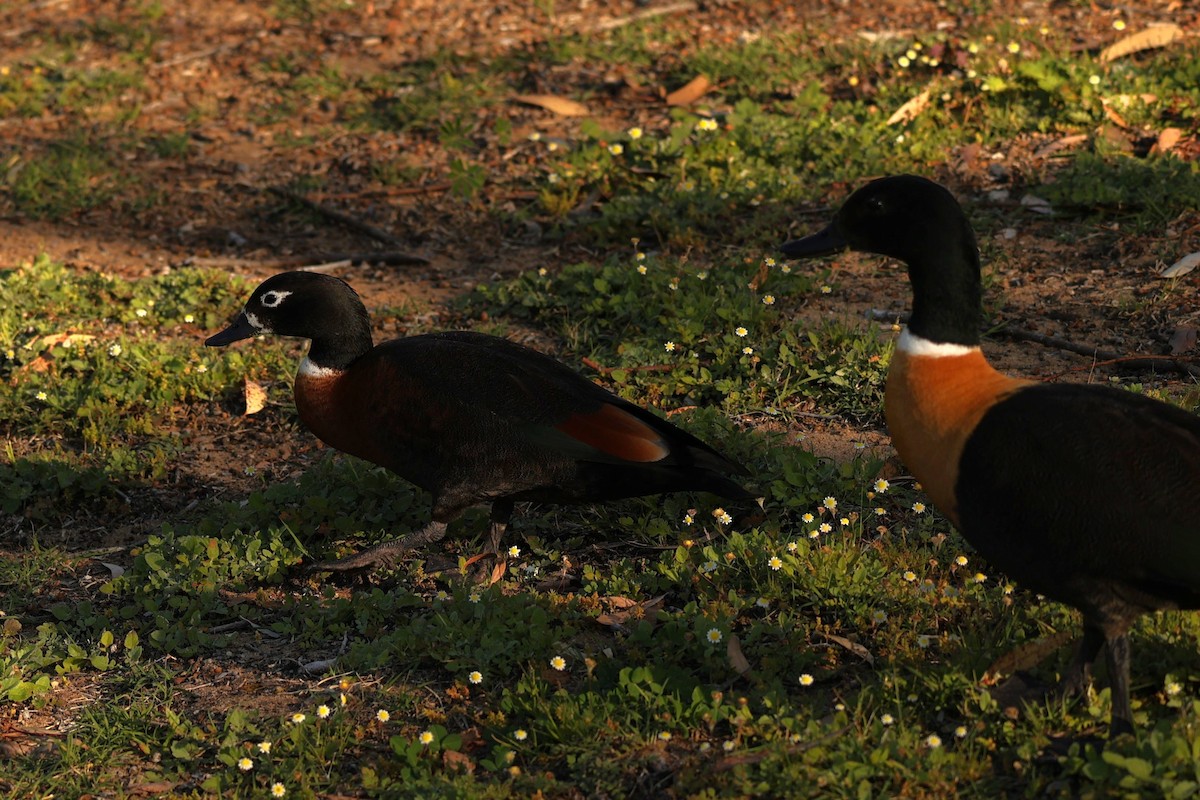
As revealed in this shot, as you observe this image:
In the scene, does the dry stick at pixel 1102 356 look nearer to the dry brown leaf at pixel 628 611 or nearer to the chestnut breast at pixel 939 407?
the chestnut breast at pixel 939 407

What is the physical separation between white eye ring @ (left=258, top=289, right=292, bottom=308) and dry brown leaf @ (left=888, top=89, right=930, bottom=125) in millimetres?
4094

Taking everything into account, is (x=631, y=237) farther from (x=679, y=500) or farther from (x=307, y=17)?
(x=307, y=17)

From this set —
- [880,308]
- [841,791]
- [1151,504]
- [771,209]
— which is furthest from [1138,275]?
[841,791]

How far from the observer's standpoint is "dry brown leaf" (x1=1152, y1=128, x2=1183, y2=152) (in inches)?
294

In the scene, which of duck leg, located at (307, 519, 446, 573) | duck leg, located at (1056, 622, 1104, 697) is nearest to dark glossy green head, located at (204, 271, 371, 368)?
duck leg, located at (307, 519, 446, 573)

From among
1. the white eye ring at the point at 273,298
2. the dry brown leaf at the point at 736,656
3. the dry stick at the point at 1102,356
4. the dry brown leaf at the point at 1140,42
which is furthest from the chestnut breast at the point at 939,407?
the dry brown leaf at the point at 1140,42

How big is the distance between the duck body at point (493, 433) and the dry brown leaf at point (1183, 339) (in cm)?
226

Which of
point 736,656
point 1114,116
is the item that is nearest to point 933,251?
point 736,656

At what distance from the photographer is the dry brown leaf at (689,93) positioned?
8930 mm

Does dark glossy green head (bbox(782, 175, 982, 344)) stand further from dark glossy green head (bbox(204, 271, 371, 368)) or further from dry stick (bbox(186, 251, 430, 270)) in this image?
dry stick (bbox(186, 251, 430, 270))

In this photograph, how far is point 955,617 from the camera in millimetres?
4293

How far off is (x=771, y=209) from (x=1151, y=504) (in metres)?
4.28

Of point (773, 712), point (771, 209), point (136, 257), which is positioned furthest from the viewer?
point (136, 257)

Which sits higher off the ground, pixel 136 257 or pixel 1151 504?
pixel 1151 504
